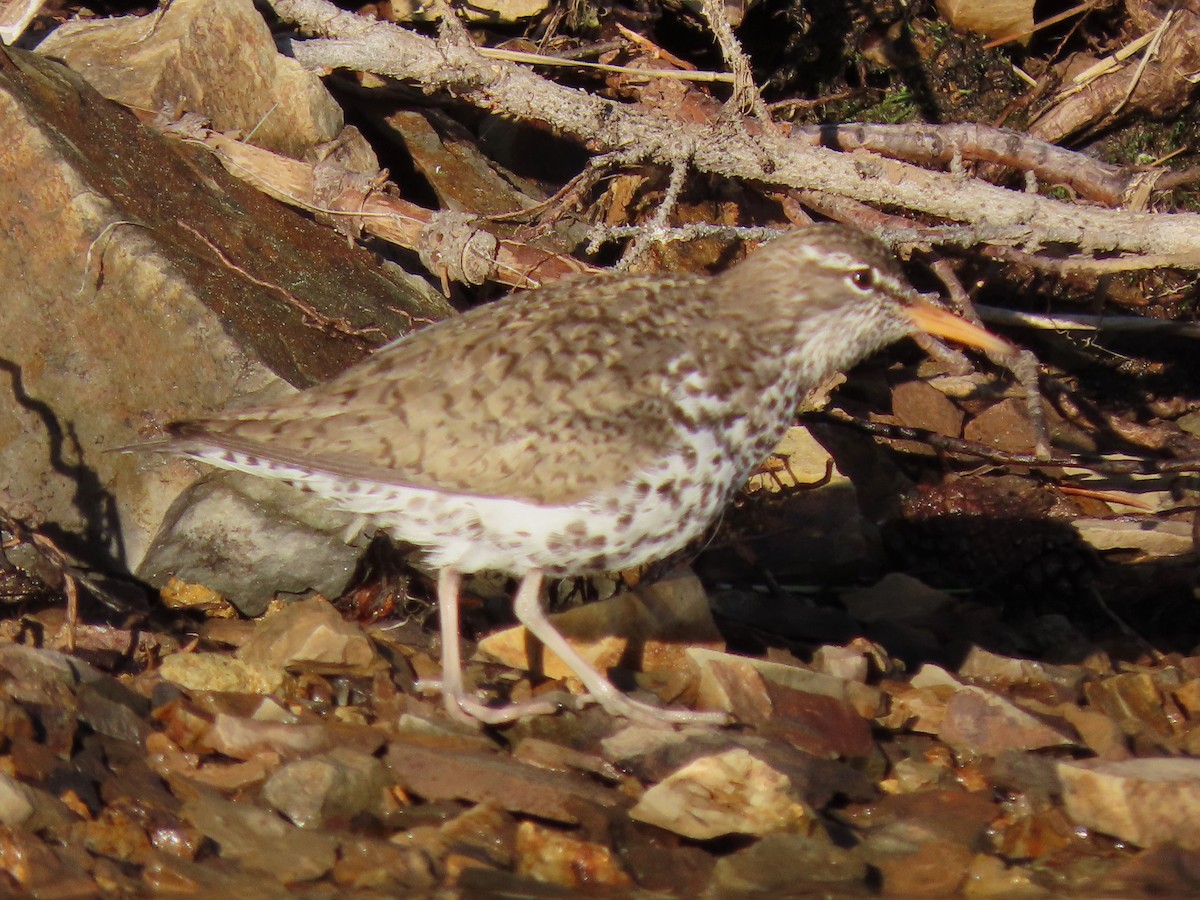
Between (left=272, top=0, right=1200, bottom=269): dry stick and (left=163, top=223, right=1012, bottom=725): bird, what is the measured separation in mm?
2560

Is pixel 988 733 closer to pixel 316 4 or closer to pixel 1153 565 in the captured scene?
pixel 1153 565

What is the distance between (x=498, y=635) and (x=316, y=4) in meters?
4.55

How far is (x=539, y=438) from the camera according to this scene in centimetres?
627

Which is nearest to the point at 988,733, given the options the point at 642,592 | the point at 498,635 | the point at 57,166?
the point at 642,592

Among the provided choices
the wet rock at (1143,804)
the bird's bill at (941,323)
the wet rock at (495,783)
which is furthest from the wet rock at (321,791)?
the bird's bill at (941,323)

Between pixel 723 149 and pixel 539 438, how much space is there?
11.6 feet

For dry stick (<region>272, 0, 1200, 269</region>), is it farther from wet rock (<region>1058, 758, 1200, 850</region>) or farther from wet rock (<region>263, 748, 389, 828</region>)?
wet rock (<region>263, 748, 389, 828</region>)

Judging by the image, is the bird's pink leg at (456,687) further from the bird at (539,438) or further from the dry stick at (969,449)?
the dry stick at (969,449)

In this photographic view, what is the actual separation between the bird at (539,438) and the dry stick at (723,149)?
256 cm

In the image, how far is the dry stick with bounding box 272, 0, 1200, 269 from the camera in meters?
8.84

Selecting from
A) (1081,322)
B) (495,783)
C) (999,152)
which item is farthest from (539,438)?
(1081,322)

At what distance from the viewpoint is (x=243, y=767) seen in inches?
234

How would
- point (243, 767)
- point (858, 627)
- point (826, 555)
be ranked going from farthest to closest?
point (826, 555) < point (858, 627) < point (243, 767)

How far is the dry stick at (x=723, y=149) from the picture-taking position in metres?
8.84
